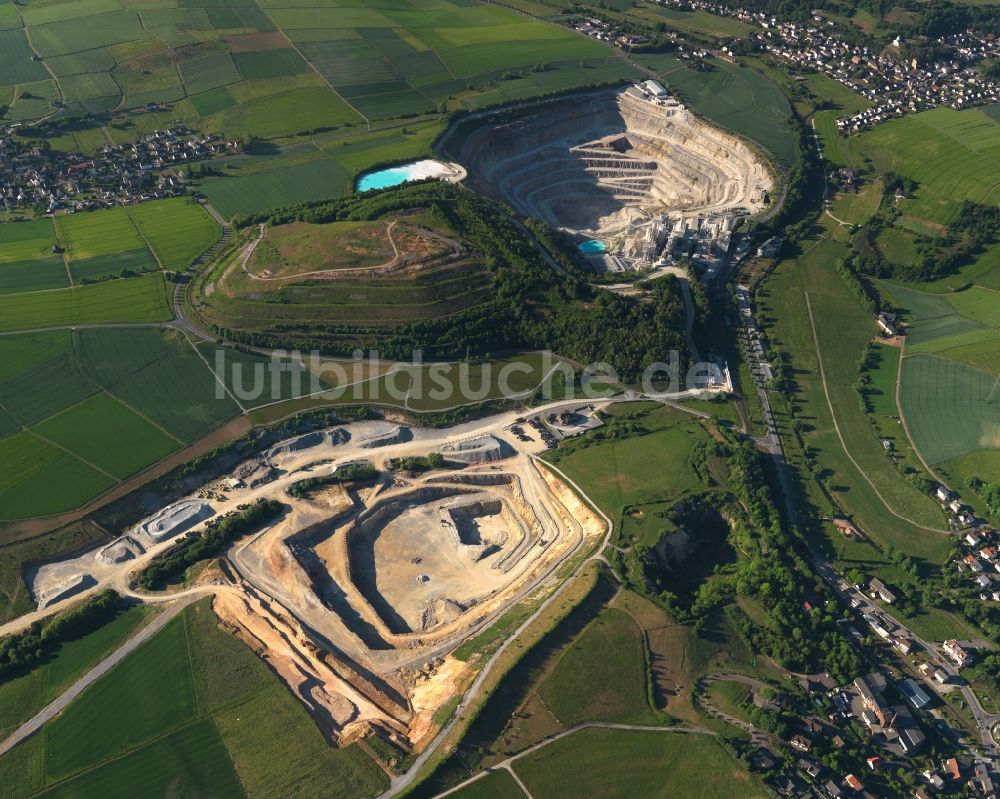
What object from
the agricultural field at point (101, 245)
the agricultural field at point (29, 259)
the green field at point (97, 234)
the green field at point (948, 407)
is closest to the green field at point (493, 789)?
the green field at point (948, 407)

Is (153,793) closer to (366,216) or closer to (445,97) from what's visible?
(366,216)

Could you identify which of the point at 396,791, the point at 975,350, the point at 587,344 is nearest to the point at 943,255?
the point at 975,350

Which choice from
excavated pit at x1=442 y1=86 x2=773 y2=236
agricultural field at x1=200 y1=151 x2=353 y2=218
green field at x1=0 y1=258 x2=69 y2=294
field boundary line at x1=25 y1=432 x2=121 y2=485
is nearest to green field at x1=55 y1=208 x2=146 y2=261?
green field at x1=0 y1=258 x2=69 y2=294

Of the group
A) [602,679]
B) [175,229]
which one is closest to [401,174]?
[175,229]

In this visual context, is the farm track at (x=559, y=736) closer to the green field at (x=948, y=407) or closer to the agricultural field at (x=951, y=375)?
the agricultural field at (x=951, y=375)

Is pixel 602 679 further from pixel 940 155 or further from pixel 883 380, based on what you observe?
pixel 940 155

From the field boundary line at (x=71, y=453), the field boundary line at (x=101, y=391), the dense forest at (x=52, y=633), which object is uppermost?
the field boundary line at (x=101, y=391)
